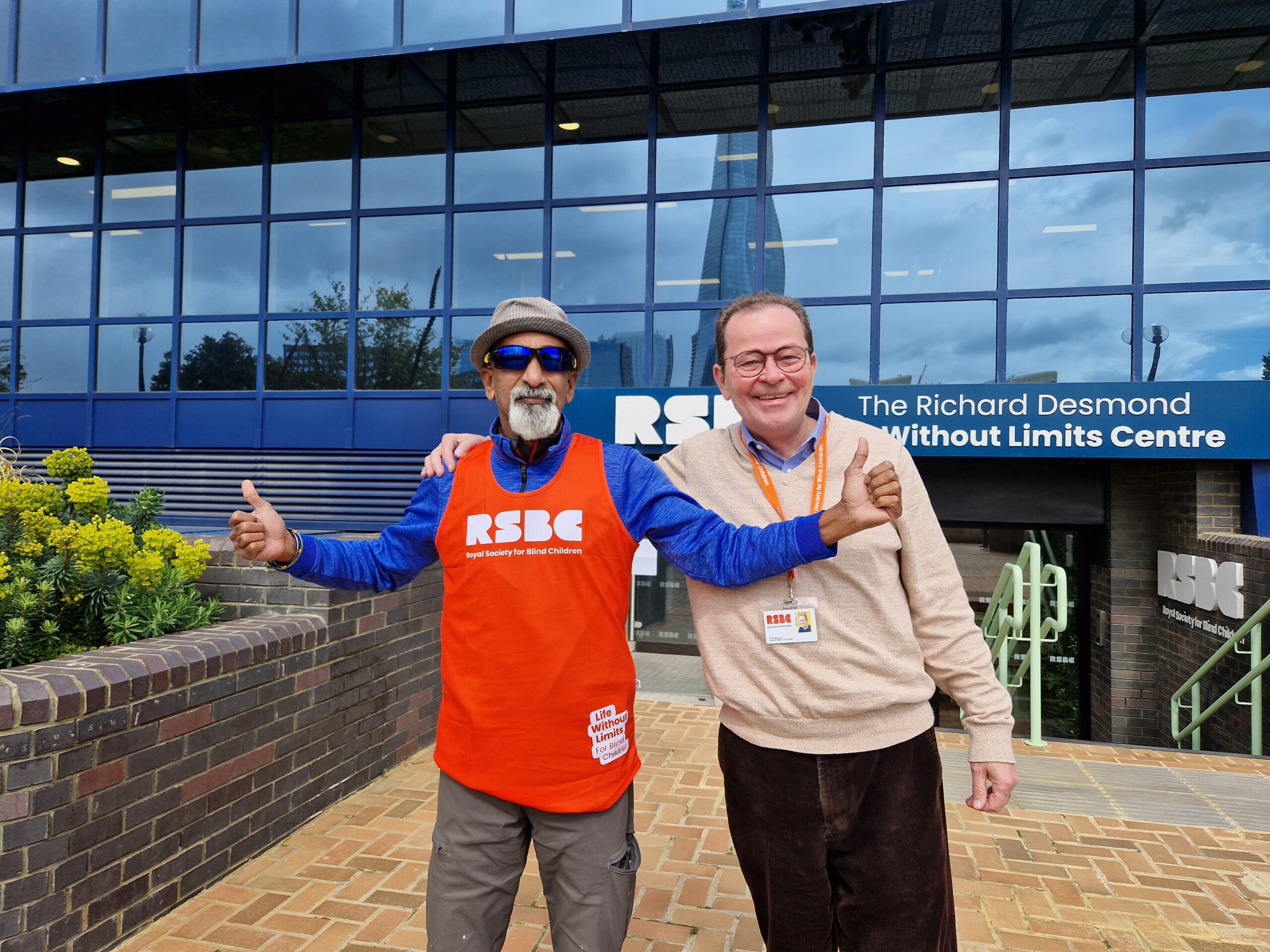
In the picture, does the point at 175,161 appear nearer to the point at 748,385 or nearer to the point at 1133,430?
the point at 748,385

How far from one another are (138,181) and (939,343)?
36.2 feet

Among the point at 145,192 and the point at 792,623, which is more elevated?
the point at 145,192

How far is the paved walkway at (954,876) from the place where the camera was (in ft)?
9.12

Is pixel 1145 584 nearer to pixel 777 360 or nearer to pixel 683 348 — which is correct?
pixel 683 348

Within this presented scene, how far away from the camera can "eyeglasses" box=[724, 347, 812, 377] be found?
1.81 metres

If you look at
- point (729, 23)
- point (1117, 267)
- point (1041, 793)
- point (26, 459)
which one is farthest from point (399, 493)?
point (1117, 267)

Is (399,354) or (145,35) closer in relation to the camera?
(145,35)

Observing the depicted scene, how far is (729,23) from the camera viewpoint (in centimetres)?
793

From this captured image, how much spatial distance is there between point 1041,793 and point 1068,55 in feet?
26.7

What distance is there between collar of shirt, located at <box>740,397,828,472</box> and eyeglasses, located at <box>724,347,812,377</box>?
0.40 feet

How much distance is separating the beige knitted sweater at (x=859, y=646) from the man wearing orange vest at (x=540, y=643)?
113mm

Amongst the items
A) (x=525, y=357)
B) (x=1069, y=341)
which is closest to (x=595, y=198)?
(x=1069, y=341)

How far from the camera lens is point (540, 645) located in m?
1.79

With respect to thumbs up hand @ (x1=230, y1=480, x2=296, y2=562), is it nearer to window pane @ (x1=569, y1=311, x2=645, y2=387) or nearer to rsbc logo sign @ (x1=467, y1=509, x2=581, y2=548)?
rsbc logo sign @ (x1=467, y1=509, x2=581, y2=548)
